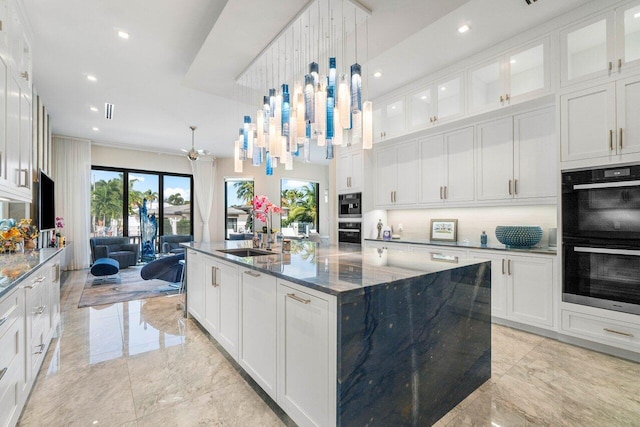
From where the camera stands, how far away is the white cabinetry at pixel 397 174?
4.31 meters

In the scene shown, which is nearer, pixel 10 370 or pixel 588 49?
pixel 10 370

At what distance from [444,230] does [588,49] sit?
2380mm

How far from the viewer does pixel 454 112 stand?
365cm

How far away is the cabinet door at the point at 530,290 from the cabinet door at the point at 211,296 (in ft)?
9.72

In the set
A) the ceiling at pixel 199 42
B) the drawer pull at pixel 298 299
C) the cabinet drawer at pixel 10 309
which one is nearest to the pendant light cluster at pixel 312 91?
the ceiling at pixel 199 42

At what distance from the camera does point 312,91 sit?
264cm

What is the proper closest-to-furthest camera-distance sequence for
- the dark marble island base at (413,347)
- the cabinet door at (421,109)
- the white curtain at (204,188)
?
the dark marble island base at (413,347) < the cabinet door at (421,109) < the white curtain at (204,188)

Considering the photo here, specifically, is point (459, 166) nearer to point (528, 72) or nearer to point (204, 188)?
point (528, 72)

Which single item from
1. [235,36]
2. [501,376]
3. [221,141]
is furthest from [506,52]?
[221,141]

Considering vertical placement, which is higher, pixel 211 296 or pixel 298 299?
pixel 298 299

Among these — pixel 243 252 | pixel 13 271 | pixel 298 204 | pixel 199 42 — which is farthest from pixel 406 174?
pixel 298 204

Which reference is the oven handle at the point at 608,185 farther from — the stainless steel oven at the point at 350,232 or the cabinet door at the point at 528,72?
the stainless steel oven at the point at 350,232

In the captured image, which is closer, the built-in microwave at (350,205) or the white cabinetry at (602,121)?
the white cabinetry at (602,121)

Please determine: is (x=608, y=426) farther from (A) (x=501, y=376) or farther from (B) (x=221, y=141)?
(B) (x=221, y=141)
